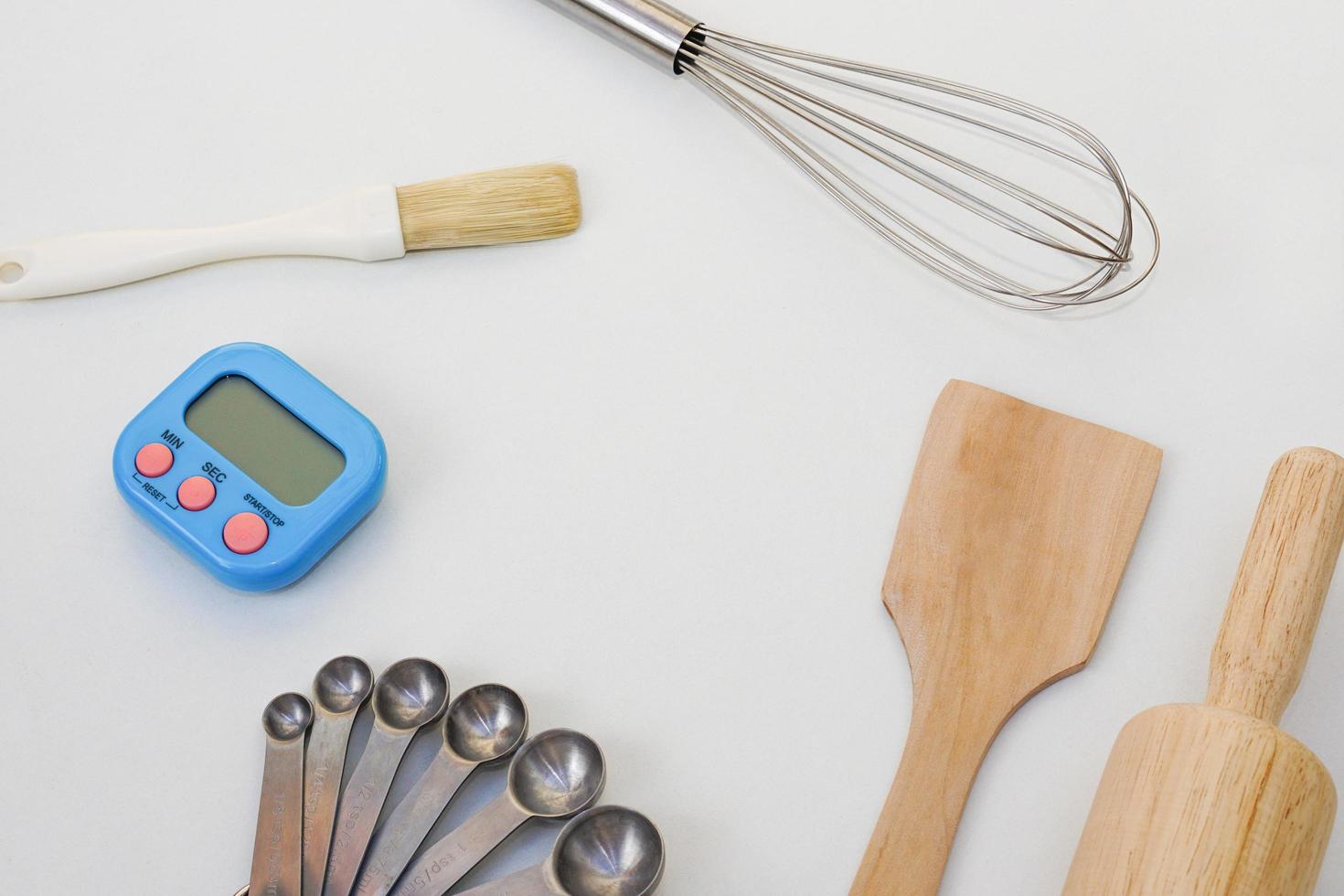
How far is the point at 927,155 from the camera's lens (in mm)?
842

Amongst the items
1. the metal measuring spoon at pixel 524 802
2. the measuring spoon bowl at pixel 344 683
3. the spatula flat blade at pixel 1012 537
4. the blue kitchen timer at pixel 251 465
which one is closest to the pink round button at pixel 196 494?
the blue kitchen timer at pixel 251 465

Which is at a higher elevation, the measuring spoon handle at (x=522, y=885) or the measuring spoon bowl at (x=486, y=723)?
the measuring spoon bowl at (x=486, y=723)

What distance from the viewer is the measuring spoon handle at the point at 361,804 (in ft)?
2.02

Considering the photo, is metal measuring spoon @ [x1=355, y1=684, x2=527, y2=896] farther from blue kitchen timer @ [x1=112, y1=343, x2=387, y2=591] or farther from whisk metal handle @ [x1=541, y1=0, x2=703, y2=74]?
whisk metal handle @ [x1=541, y1=0, x2=703, y2=74]

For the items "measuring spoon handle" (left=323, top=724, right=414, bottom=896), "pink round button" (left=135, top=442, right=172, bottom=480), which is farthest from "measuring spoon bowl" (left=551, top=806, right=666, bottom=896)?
"pink round button" (left=135, top=442, right=172, bottom=480)

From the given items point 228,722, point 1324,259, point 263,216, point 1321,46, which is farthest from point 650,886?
point 1321,46

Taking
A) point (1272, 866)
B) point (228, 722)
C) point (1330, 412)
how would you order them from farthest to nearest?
point (1330, 412) < point (228, 722) < point (1272, 866)

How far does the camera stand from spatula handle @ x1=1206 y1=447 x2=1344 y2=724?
611 mm

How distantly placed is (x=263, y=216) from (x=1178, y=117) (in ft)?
2.19

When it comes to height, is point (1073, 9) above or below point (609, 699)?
above

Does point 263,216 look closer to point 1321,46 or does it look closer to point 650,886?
point 650,886

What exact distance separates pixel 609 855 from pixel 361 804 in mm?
136

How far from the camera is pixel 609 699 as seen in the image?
69cm

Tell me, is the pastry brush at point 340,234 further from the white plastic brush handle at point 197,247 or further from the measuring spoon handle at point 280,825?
the measuring spoon handle at point 280,825
